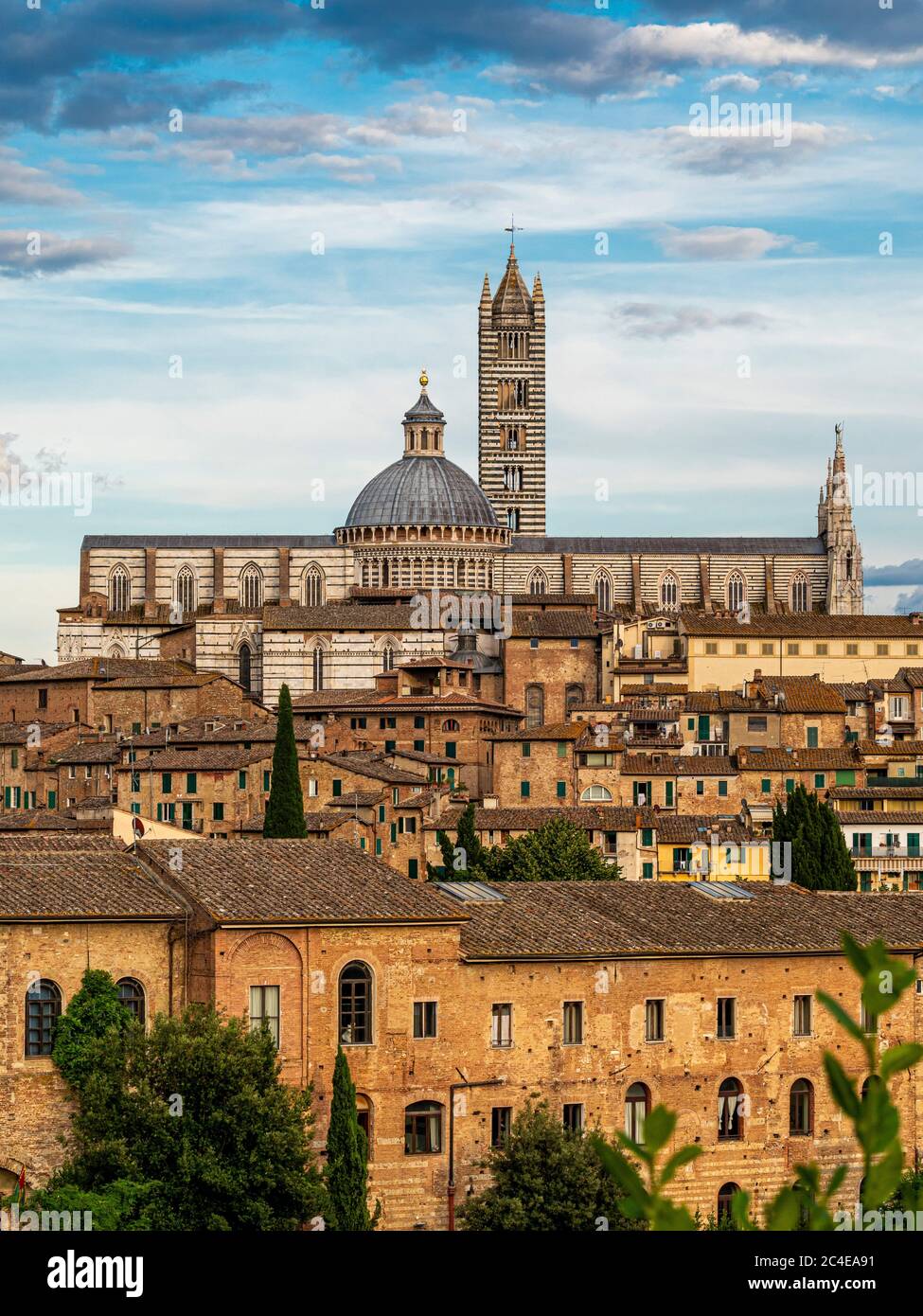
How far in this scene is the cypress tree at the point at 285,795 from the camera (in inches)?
A: 1774

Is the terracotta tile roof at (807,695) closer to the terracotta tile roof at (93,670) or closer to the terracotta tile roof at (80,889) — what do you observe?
the terracotta tile roof at (93,670)

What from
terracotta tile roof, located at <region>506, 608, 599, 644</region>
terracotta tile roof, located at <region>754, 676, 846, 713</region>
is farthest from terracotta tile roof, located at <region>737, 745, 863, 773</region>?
terracotta tile roof, located at <region>506, 608, 599, 644</region>

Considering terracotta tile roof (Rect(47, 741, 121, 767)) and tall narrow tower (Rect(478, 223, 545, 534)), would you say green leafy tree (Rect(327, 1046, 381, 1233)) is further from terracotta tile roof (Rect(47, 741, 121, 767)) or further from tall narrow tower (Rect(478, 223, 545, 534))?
tall narrow tower (Rect(478, 223, 545, 534))

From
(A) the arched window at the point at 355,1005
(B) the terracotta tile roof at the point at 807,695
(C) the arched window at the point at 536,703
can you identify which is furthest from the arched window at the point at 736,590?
(A) the arched window at the point at 355,1005

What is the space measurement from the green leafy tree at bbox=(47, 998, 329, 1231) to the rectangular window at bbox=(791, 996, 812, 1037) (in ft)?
23.0

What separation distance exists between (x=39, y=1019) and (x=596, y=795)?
33.7 metres

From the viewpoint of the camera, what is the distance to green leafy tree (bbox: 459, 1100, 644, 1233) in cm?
2470

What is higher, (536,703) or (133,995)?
(536,703)

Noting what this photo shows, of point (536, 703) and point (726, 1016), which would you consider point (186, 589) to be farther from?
point (726, 1016)

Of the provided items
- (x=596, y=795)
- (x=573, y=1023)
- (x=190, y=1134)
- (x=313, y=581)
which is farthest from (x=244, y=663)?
(x=190, y=1134)

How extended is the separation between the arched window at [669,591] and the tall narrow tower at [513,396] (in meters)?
15.5

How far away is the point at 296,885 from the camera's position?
27.3 metres

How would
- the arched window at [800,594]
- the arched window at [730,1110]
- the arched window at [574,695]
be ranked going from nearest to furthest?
the arched window at [730,1110]
the arched window at [574,695]
the arched window at [800,594]

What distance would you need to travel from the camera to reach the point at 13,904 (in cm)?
2533
